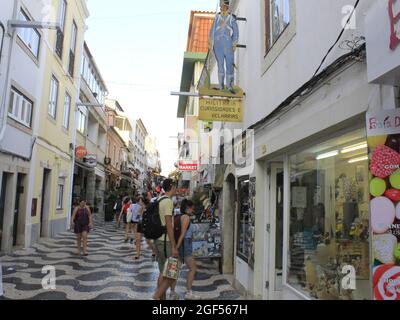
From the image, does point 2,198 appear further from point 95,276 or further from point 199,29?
point 199,29

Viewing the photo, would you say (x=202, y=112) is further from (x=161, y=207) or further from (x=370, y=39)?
(x=370, y=39)

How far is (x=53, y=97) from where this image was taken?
1484 cm

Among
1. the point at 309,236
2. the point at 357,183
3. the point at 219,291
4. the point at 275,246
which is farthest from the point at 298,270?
the point at 219,291

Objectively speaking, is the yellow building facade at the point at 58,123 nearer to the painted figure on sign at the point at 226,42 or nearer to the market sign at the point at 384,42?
the painted figure on sign at the point at 226,42

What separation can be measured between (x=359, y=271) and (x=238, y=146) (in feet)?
16.6

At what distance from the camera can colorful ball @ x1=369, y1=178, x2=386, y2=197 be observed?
291 centimetres

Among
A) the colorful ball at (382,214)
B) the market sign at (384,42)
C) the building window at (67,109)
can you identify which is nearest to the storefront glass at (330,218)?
the colorful ball at (382,214)

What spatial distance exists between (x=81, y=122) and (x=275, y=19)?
16349 mm

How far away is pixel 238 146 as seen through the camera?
8.70 m

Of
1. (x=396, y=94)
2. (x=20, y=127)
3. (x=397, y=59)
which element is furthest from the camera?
(x=20, y=127)

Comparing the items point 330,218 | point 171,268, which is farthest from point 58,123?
point 330,218

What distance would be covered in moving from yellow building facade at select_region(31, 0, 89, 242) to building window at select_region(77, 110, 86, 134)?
1.94 meters

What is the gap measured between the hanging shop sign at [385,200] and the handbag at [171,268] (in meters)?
2.99

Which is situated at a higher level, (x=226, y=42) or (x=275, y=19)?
(x=226, y=42)
